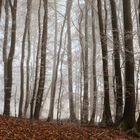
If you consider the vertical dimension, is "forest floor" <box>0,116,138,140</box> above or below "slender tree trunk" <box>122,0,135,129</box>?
below

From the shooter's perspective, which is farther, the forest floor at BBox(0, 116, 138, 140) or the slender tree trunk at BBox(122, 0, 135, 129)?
the slender tree trunk at BBox(122, 0, 135, 129)

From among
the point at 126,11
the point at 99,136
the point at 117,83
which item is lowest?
the point at 99,136

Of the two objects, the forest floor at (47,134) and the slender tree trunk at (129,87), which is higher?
the slender tree trunk at (129,87)

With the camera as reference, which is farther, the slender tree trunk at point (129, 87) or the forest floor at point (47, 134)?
the slender tree trunk at point (129, 87)

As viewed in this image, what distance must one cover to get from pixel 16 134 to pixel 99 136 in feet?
10.0

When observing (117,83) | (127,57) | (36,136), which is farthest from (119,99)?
(36,136)

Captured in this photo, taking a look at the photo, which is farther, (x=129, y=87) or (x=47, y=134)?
(x=129, y=87)

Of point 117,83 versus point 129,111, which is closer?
point 129,111

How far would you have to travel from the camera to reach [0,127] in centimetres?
1100

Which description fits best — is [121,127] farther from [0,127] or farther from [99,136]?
[0,127]

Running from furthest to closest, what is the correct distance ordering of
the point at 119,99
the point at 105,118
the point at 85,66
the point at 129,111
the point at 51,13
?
the point at 51,13 → the point at 85,66 → the point at 105,118 → the point at 119,99 → the point at 129,111

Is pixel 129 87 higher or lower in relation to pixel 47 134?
higher

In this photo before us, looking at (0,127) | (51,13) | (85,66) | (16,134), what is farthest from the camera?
(51,13)

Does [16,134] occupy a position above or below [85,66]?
below
